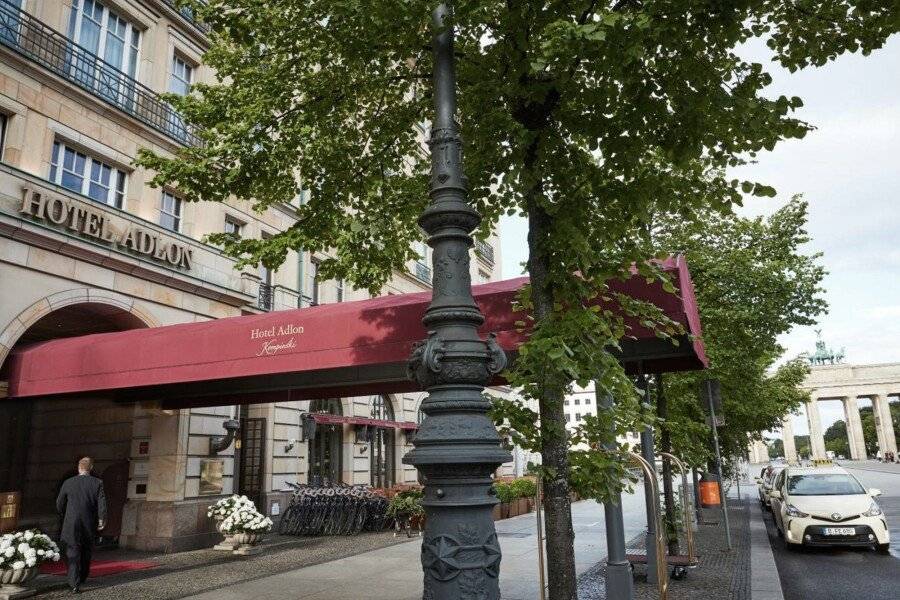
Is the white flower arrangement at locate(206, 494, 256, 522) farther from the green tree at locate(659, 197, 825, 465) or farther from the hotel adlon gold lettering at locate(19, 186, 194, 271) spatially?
the green tree at locate(659, 197, 825, 465)

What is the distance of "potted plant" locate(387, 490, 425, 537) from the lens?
15116 millimetres

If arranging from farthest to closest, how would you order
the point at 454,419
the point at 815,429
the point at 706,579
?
1. the point at 815,429
2. the point at 706,579
3. the point at 454,419

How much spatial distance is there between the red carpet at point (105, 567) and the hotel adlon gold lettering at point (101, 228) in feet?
20.6

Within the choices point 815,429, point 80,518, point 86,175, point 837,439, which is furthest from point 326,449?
point 837,439

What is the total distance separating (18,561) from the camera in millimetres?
8461

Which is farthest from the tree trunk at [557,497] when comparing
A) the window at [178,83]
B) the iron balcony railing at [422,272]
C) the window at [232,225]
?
the iron balcony railing at [422,272]

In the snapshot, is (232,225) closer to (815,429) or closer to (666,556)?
(666,556)

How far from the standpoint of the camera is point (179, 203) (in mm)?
15500

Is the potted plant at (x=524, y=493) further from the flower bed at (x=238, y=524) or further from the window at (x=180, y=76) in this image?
the window at (x=180, y=76)

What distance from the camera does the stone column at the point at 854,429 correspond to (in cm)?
8750

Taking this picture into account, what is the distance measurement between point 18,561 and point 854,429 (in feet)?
338

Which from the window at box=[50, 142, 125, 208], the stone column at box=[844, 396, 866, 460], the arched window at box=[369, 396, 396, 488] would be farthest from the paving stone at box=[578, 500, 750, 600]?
the stone column at box=[844, 396, 866, 460]

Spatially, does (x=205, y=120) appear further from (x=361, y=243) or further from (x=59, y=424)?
(x=59, y=424)

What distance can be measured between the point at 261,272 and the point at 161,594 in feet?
34.8
